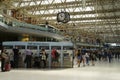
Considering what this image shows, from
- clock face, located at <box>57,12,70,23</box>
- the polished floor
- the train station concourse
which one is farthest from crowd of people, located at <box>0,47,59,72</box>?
the polished floor

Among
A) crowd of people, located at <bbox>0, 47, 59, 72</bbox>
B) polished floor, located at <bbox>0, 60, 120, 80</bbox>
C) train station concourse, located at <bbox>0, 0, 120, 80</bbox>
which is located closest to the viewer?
polished floor, located at <bbox>0, 60, 120, 80</bbox>

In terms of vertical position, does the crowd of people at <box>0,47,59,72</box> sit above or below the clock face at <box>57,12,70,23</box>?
below

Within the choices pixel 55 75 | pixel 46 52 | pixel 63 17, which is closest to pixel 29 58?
pixel 46 52

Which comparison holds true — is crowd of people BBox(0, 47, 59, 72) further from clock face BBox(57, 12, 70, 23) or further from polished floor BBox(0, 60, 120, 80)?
polished floor BBox(0, 60, 120, 80)

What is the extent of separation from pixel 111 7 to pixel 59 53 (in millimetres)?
18526

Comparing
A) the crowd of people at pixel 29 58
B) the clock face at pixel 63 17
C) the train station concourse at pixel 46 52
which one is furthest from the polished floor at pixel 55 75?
the clock face at pixel 63 17

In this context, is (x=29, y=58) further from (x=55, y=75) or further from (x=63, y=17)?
(x=55, y=75)

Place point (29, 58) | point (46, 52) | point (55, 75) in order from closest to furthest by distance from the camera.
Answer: point (55, 75) → point (29, 58) → point (46, 52)

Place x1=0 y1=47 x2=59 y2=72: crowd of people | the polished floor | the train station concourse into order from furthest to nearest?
x1=0 y1=47 x2=59 y2=72: crowd of people < the train station concourse < the polished floor

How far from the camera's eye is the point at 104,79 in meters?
12.9

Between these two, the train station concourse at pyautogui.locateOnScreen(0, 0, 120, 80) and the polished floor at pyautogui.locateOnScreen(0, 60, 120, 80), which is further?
the train station concourse at pyautogui.locateOnScreen(0, 0, 120, 80)

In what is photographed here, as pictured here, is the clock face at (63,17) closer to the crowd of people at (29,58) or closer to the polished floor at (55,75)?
the crowd of people at (29,58)

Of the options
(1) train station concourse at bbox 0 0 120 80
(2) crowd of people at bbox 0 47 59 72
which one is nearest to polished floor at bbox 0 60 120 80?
(1) train station concourse at bbox 0 0 120 80

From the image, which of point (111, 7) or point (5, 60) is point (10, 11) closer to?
point (111, 7)
